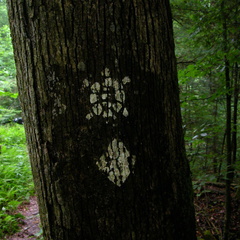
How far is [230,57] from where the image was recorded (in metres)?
2.98

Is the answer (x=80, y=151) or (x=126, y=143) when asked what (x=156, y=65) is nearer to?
(x=126, y=143)

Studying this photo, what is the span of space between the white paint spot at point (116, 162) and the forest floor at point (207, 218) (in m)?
2.71

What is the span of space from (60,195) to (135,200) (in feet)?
1.27

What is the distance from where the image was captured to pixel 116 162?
1.01m

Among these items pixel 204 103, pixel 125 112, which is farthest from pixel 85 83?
pixel 204 103

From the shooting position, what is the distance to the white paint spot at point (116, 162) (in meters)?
1.00

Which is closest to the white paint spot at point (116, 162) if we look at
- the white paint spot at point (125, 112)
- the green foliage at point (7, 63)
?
the white paint spot at point (125, 112)

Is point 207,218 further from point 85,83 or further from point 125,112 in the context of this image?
point 85,83

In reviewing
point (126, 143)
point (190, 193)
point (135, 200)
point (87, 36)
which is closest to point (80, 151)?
point (126, 143)

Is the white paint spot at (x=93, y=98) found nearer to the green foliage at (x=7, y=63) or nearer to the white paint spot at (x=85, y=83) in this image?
the white paint spot at (x=85, y=83)

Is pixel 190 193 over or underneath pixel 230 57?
underneath

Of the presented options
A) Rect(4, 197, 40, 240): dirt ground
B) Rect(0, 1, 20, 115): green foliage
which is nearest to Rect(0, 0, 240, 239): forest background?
Rect(4, 197, 40, 240): dirt ground

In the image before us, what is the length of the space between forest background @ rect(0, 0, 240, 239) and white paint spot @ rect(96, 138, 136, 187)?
2.13 m

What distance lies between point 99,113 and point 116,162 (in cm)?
26
